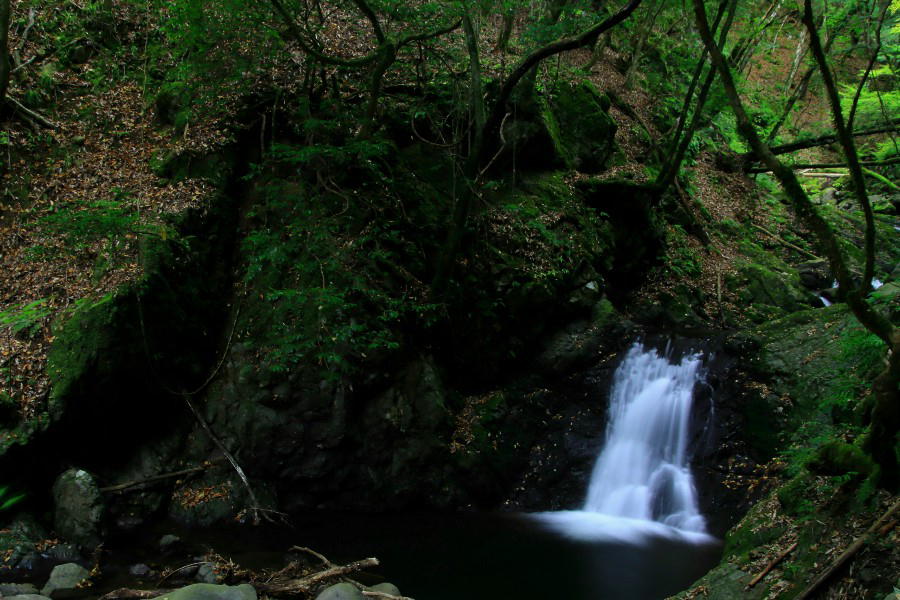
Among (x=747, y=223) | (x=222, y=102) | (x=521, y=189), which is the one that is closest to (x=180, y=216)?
(x=222, y=102)

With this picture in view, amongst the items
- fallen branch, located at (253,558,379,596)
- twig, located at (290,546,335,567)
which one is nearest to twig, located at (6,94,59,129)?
twig, located at (290,546,335,567)

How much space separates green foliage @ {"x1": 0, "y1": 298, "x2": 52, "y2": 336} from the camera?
658cm

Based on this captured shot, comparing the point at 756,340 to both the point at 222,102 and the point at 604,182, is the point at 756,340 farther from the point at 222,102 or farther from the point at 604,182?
the point at 222,102

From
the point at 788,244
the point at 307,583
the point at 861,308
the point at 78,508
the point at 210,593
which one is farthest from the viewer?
the point at 788,244

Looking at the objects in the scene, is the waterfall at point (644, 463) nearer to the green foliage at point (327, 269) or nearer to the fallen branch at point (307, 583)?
the fallen branch at point (307, 583)

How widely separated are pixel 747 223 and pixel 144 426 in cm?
1486

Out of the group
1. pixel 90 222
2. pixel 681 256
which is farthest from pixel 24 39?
pixel 681 256

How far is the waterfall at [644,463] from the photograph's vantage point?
7.69 meters

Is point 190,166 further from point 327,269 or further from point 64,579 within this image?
point 64,579

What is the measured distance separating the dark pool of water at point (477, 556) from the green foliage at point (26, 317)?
2.91 meters

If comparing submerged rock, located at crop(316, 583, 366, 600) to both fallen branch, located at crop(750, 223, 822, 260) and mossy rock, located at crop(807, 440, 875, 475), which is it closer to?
mossy rock, located at crop(807, 440, 875, 475)

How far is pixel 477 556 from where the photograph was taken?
6855 mm

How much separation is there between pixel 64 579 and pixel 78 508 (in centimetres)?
103

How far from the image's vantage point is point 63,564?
220 inches
